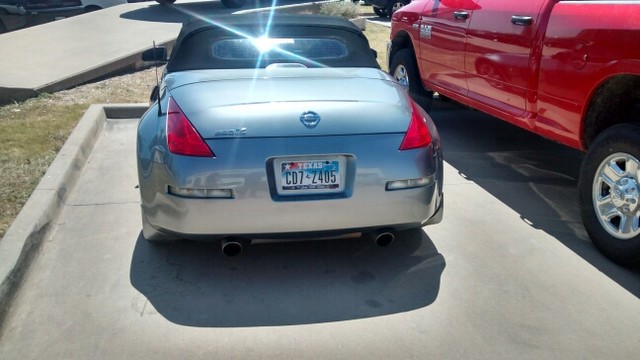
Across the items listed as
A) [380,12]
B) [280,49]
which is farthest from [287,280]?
[380,12]

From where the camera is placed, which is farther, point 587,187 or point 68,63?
point 68,63

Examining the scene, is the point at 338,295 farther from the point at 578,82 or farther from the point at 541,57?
the point at 541,57

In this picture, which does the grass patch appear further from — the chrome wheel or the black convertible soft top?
the chrome wheel

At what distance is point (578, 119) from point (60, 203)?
376 centimetres

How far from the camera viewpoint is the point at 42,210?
459cm

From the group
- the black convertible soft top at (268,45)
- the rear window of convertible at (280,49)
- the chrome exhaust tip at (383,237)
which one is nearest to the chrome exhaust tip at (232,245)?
the chrome exhaust tip at (383,237)

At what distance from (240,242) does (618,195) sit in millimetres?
2294

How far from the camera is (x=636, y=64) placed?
3.86 meters

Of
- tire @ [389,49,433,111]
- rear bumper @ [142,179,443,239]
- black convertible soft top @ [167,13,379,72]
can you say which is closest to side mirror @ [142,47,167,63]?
black convertible soft top @ [167,13,379,72]

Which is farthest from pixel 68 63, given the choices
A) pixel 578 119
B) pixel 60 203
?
pixel 578 119

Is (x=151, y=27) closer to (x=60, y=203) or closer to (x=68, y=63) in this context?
(x=68, y=63)

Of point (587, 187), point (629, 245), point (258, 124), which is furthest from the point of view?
point (587, 187)

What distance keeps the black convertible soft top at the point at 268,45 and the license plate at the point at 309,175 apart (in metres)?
1.24

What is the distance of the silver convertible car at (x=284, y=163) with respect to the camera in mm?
3648
